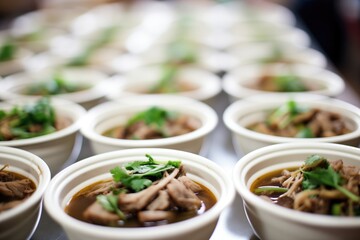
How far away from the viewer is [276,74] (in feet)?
11.1

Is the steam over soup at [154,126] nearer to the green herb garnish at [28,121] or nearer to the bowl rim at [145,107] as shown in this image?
the bowl rim at [145,107]

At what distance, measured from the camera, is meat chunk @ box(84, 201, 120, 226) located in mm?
1498

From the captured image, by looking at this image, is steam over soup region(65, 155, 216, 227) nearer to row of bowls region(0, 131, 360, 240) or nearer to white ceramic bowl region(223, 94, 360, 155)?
row of bowls region(0, 131, 360, 240)

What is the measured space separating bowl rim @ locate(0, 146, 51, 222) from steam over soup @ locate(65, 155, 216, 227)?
142 mm

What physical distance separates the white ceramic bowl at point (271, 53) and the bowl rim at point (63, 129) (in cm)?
167

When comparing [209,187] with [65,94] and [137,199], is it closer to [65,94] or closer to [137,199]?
[137,199]

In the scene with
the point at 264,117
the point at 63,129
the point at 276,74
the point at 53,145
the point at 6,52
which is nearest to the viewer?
the point at 53,145

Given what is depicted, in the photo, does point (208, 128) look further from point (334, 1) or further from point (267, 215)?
point (334, 1)

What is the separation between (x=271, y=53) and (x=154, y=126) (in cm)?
202

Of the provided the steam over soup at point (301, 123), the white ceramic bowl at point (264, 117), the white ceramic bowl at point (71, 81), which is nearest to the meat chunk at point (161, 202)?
the white ceramic bowl at point (264, 117)

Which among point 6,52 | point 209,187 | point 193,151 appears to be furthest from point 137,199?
point 6,52

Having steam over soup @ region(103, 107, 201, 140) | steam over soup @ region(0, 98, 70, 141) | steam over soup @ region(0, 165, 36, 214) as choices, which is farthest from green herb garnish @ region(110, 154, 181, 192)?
steam over soup @ region(0, 98, 70, 141)

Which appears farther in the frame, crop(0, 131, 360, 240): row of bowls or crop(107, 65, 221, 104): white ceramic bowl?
crop(107, 65, 221, 104): white ceramic bowl

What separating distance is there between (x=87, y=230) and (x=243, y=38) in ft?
12.2
